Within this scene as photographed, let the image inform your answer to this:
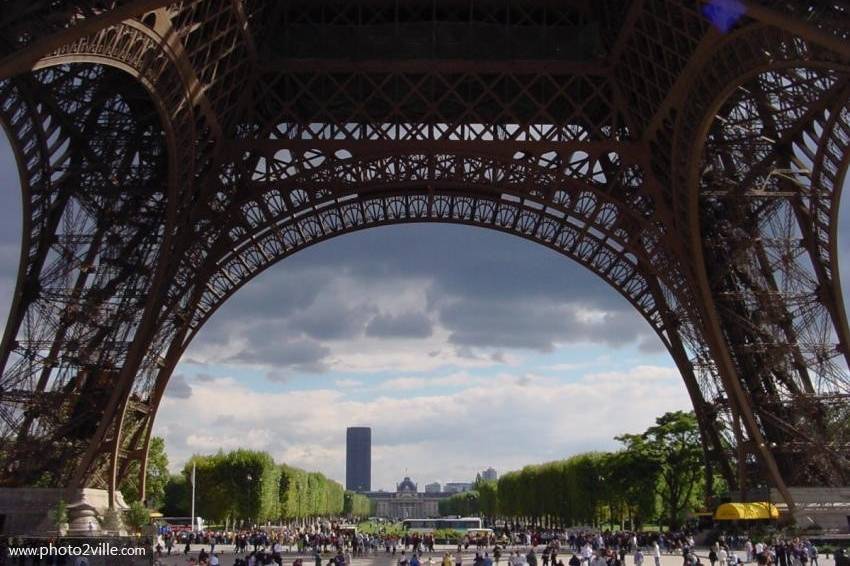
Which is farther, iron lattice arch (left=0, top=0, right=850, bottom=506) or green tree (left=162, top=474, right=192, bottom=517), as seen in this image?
green tree (left=162, top=474, right=192, bottom=517)

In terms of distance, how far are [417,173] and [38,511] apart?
2242 cm

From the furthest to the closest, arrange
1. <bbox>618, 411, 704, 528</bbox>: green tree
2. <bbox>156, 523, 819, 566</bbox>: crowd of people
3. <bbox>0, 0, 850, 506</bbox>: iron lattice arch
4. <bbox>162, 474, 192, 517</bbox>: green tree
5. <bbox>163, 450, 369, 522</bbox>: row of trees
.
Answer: <bbox>162, 474, 192, 517</bbox>: green tree, <bbox>163, 450, 369, 522</bbox>: row of trees, <bbox>618, 411, 704, 528</bbox>: green tree, <bbox>0, 0, 850, 506</bbox>: iron lattice arch, <bbox>156, 523, 819, 566</bbox>: crowd of people

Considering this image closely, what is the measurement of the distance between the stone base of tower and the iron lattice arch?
0.80 meters

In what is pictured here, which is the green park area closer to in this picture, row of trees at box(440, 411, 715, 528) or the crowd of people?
row of trees at box(440, 411, 715, 528)

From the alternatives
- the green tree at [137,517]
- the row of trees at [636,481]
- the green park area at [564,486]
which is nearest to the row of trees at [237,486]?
the green park area at [564,486]

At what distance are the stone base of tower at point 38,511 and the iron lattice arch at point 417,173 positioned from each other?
799 millimetres

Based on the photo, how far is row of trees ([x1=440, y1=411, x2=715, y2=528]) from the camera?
66250 millimetres

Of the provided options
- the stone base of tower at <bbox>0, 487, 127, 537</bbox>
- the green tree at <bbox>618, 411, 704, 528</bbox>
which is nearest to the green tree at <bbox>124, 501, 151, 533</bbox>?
the stone base of tower at <bbox>0, 487, 127, 537</bbox>

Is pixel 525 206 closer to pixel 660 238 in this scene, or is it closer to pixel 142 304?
pixel 660 238

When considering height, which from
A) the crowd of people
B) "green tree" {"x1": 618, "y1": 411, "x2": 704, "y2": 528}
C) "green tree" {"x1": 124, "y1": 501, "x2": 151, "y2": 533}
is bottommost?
the crowd of people

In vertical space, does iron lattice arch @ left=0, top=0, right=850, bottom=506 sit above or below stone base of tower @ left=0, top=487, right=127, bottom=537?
above

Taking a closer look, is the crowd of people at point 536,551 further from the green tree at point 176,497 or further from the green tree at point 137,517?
the green tree at point 176,497

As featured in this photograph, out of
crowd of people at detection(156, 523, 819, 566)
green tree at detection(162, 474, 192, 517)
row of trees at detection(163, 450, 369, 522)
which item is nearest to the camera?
crowd of people at detection(156, 523, 819, 566)

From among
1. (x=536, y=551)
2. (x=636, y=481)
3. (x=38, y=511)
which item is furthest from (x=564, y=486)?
(x=38, y=511)
